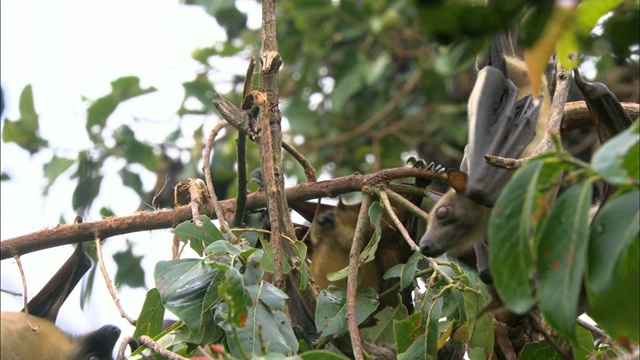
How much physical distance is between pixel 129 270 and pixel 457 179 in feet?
8.88

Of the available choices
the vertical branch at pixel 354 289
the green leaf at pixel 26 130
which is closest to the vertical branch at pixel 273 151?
the vertical branch at pixel 354 289

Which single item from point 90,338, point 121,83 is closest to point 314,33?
point 121,83

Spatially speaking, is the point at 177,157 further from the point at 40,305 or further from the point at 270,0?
→ the point at 270,0

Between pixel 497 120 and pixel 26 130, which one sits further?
pixel 26 130

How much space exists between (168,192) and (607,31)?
14.6 ft

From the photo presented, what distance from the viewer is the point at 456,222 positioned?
123 inches

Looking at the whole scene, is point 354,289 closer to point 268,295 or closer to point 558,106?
point 268,295

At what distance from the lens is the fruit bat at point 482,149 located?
296 cm

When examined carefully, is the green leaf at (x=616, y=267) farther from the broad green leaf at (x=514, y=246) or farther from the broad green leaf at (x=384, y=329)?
the broad green leaf at (x=384, y=329)

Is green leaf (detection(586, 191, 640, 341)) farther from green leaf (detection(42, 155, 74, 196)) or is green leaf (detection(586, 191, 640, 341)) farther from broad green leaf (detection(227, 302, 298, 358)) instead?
green leaf (detection(42, 155, 74, 196))

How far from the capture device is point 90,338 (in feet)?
13.5

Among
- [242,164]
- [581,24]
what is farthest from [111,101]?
[581,24]

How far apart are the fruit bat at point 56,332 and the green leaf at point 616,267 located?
2.87 m

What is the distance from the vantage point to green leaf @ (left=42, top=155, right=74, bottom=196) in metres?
4.54
